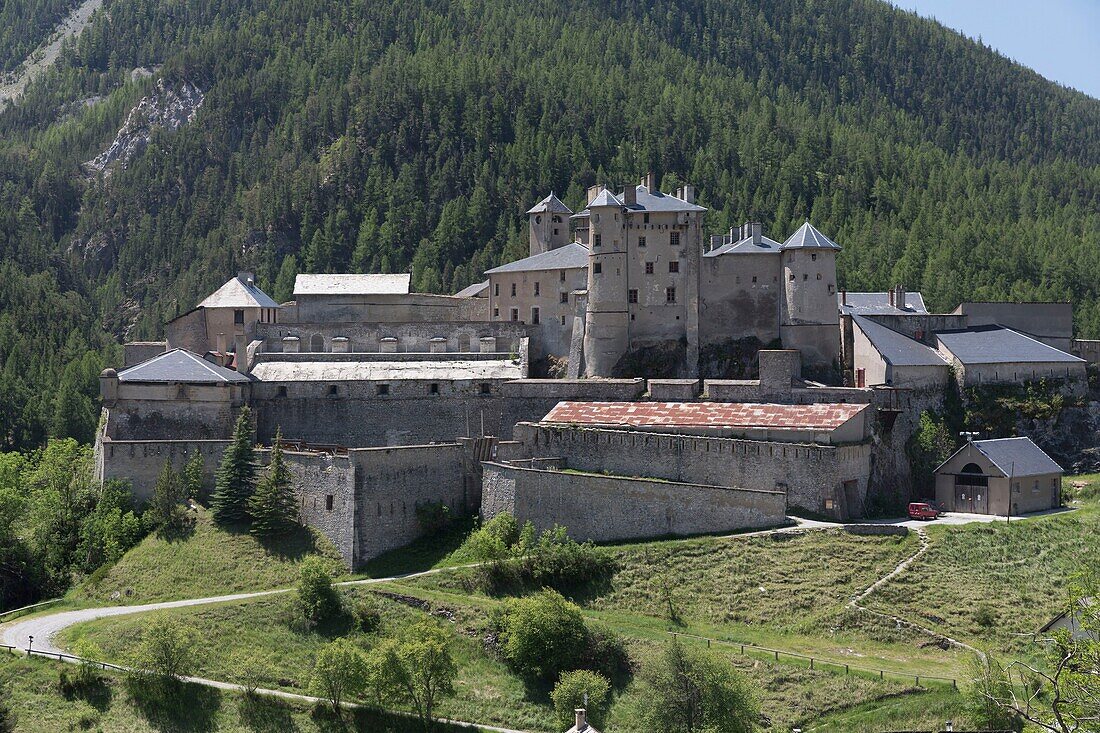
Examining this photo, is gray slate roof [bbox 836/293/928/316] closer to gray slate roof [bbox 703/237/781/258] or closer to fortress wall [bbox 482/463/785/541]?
gray slate roof [bbox 703/237/781/258]

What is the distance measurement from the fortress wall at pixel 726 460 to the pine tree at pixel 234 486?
11.7 meters

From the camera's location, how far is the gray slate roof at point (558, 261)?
67.4 meters

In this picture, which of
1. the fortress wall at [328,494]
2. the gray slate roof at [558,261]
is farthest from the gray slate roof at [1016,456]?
the fortress wall at [328,494]

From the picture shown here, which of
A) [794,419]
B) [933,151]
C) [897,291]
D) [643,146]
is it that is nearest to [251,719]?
[794,419]

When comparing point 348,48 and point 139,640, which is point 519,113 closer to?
point 348,48

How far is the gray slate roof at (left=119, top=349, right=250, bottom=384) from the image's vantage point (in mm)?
58469

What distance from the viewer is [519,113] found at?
137m

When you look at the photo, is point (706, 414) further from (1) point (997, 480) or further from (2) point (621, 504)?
(1) point (997, 480)

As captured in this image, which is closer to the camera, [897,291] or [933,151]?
[897,291]

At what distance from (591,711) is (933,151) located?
108m

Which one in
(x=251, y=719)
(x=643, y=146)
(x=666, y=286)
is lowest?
(x=251, y=719)

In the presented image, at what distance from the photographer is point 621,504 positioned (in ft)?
167

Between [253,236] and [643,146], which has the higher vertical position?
[643,146]

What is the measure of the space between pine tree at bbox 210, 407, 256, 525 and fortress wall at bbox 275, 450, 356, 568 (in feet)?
5.60
